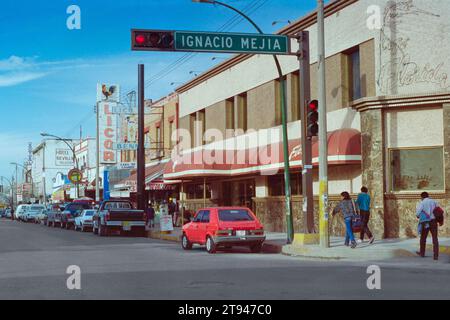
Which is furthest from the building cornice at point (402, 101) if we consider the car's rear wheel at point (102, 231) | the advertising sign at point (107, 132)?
the advertising sign at point (107, 132)

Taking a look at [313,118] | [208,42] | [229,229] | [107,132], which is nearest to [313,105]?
[313,118]

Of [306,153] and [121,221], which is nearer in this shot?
[306,153]

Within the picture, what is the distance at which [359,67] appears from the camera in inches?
974

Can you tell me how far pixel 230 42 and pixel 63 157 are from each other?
8881 cm

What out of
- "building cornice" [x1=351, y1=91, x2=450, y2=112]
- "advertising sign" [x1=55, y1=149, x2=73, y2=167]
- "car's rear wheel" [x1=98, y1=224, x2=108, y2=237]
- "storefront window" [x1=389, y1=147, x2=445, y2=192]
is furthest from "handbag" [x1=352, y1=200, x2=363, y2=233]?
"advertising sign" [x1=55, y1=149, x2=73, y2=167]

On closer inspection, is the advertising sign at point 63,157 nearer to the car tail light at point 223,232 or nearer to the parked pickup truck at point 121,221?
the parked pickup truck at point 121,221

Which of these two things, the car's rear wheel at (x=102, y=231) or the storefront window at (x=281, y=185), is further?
the car's rear wheel at (x=102, y=231)

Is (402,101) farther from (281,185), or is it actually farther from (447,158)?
(281,185)

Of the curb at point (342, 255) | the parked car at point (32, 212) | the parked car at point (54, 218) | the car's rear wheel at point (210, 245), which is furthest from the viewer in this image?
the parked car at point (32, 212)

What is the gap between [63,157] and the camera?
Result: 342 feet

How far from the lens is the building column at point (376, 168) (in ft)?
74.7

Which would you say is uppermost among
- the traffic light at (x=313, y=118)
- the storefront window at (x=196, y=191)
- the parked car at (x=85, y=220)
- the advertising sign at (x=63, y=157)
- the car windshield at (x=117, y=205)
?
the advertising sign at (x=63, y=157)

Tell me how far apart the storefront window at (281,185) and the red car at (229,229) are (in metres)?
7.87
